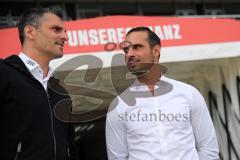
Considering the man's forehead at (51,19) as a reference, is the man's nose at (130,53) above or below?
below

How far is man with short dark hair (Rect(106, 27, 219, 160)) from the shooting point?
6.99ft

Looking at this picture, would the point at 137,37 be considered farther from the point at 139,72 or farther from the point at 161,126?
the point at 161,126

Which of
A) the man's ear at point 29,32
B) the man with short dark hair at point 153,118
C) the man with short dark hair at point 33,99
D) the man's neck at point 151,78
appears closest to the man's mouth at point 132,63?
the man with short dark hair at point 153,118

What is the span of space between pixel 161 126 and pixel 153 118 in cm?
6

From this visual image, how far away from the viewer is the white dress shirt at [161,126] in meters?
2.12

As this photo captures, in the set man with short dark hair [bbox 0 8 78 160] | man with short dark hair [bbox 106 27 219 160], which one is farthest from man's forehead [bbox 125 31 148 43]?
man with short dark hair [bbox 0 8 78 160]

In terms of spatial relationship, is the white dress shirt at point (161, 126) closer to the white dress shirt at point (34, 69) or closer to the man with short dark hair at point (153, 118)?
the man with short dark hair at point (153, 118)

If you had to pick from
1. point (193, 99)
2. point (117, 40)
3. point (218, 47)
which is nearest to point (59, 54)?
point (193, 99)

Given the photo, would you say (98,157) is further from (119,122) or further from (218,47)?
(119,122)

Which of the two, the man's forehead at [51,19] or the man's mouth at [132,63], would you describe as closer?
the man's forehead at [51,19]

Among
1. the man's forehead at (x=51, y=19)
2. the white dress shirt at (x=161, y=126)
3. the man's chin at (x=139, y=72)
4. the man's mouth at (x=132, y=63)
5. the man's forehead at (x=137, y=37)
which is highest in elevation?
the man's forehead at (x=51, y=19)

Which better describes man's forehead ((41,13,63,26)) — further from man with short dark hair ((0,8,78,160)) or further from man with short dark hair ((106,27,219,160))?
man with short dark hair ((106,27,219,160))

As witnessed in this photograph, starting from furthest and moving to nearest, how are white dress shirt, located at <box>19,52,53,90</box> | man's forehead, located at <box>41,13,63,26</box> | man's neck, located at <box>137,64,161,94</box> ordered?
man's neck, located at <box>137,64,161,94</box> < man's forehead, located at <box>41,13,63,26</box> < white dress shirt, located at <box>19,52,53,90</box>

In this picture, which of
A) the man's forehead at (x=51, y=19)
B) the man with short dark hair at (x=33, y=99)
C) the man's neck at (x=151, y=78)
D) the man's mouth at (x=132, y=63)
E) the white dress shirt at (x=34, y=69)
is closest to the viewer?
the man with short dark hair at (x=33, y=99)
